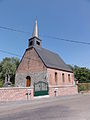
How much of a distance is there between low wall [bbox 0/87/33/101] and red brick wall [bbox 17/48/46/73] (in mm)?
8292

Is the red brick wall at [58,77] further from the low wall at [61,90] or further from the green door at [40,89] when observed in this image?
the green door at [40,89]

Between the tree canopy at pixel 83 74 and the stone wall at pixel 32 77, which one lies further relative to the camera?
the tree canopy at pixel 83 74

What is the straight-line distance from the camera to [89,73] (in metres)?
40.2

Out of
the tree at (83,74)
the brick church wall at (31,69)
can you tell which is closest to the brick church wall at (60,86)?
the brick church wall at (31,69)

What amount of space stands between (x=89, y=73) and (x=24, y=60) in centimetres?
2459

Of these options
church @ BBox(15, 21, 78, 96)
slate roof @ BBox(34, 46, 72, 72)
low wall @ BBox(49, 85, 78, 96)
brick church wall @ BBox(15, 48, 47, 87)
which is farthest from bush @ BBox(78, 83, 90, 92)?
brick church wall @ BBox(15, 48, 47, 87)

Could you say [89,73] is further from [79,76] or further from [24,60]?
[24,60]

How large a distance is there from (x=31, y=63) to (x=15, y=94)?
11.6m

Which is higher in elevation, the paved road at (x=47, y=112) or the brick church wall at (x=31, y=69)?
the brick church wall at (x=31, y=69)

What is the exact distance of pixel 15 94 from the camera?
12625 mm

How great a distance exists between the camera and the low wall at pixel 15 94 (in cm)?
1187

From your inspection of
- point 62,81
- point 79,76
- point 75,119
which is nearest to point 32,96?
point 75,119

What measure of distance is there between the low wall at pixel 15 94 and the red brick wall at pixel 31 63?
829 centimetres

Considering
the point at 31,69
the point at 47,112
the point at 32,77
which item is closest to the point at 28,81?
the point at 32,77
